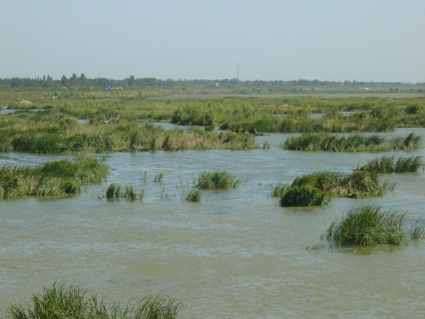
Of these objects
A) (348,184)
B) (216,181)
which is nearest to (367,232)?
(348,184)

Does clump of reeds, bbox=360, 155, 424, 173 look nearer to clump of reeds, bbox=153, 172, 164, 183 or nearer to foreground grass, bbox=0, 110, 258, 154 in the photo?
clump of reeds, bbox=153, 172, 164, 183

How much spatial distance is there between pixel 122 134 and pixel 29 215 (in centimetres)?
1937

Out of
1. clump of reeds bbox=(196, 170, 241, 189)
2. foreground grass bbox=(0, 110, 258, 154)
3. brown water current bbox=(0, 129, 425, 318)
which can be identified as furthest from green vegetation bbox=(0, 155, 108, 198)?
foreground grass bbox=(0, 110, 258, 154)

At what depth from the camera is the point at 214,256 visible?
1239 centimetres

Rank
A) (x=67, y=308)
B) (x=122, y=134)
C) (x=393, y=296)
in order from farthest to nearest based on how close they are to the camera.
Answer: (x=122, y=134) < (x=393, y=296) < (x=67, y=308)

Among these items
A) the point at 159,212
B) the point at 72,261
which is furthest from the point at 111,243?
the point at 159,212

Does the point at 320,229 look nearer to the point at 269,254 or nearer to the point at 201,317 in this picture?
the point at 269,254

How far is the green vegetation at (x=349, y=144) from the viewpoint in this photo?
1313 inches

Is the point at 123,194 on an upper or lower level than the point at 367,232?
lower

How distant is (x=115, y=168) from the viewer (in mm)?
26969

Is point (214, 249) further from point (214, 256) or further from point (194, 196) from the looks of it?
point (194, 196)

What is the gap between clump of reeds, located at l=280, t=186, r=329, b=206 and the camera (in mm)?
17672

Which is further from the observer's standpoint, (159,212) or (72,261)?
(159,212)

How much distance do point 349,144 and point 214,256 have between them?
23.0 meters
